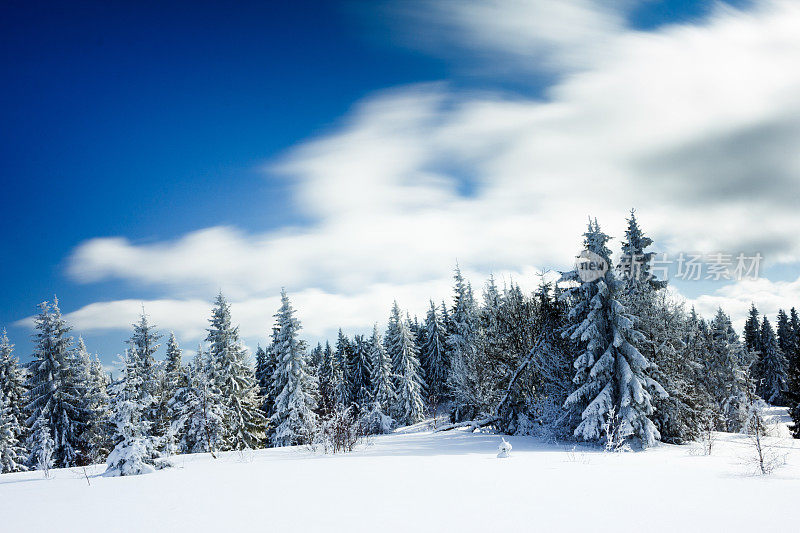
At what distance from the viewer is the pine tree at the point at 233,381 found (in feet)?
102

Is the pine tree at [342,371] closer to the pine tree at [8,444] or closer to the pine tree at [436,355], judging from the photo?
the pine tree at [436,355]

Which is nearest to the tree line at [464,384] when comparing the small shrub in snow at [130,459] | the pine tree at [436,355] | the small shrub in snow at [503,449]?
the small shrub in snow at [130,459]

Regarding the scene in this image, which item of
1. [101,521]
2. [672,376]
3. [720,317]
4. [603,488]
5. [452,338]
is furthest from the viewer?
[452,338]

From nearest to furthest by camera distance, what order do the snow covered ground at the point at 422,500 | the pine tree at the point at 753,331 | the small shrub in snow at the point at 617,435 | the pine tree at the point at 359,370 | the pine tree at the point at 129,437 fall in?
the snow covered ground at the point at 422,500, the pine tree at the point at 129,437, the small shrub in snow at the point at 617,435, the pine tree at the point at 359,370, the pine tree at the point at 753,331

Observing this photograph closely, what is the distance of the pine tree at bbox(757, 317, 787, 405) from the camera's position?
215ft

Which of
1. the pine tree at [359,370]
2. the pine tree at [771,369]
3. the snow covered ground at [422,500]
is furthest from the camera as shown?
the pine tree at [771,369]

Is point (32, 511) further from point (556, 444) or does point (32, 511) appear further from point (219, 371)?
point (219, 371)

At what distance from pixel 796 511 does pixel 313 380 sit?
31.9 meters

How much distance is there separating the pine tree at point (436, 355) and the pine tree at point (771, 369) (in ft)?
152

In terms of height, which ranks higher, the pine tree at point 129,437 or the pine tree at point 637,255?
the pine tree at point 637,255

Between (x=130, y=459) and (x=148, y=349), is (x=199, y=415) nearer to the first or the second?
(x=148, y=349)

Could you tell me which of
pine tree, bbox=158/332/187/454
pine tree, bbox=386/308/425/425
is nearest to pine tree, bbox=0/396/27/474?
pine tree, bbox=158/332/187/454

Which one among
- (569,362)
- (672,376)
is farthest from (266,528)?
(672,376)

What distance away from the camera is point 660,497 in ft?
22.0
